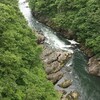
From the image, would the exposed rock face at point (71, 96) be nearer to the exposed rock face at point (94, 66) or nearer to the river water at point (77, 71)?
the river water at point (77, 71)

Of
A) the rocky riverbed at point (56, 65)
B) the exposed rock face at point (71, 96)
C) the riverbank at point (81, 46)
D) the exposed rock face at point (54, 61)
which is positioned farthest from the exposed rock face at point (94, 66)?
the exposed rock face at point (71, 96)

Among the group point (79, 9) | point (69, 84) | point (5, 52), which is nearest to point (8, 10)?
point (5, 52)

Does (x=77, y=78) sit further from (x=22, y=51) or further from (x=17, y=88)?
(x=17, y=88)

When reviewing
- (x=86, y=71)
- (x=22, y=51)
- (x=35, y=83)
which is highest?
(x=22, y=51)

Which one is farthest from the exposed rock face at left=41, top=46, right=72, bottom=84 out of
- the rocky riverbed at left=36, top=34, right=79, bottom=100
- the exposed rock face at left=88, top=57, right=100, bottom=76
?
the exposed rock face at left=88, top=57, right=100, bottom=76

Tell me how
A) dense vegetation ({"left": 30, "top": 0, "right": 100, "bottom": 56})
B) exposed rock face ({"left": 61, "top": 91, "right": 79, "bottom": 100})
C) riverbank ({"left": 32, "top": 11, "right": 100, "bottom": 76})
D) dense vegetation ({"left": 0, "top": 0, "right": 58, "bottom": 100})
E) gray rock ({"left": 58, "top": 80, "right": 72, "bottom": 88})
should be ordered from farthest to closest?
1. dense vegetation ({"left": 30, "top": 0, "right": 100, "bottom": 56})
2. riverbank ({"left": 32, "top": 11, "right": 100, "bottom": 76})
3. gray rock ({"left": 58, "top": 80, "right": 72, "bottom": 88})
4. exposed rock face ({"left": 61, "top": 91, "right": 79, "bottom": 100})
5. dense vegetation ({"left": 0, "top": 0, "right": 58, "bottom": 100})

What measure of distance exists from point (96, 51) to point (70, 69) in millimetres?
5457

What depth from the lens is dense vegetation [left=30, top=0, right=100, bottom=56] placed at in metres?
52.9

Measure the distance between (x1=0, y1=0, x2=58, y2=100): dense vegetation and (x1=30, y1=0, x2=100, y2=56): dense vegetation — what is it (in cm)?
1199

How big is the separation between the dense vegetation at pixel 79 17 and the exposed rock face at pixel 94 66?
1.33 m

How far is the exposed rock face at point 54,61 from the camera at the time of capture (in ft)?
153

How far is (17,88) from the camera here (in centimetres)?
3425

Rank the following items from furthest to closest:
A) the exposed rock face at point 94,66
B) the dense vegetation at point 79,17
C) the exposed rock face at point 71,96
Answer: the dense vegetation at point 79,17 < the exposed rock face at point 94,66 < the exposed rock face at point 71,96

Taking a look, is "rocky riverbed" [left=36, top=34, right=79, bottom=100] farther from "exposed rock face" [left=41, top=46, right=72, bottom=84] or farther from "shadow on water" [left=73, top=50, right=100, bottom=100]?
"shadow on water" [left=73, top=50, right=100, bottom=100]
